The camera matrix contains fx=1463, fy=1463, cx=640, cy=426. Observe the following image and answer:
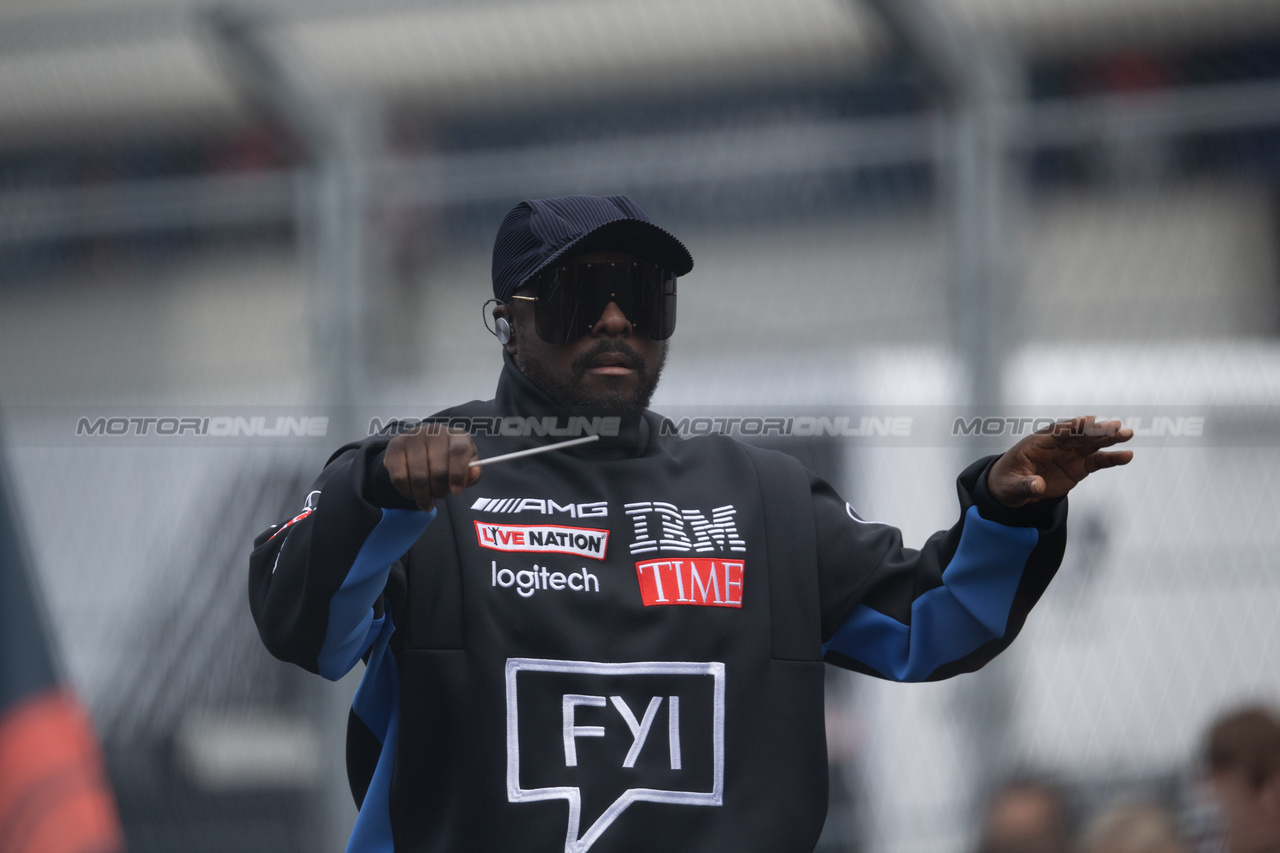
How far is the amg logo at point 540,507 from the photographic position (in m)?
1.99

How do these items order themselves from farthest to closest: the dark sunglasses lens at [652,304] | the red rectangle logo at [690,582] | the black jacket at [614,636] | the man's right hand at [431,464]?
1. the dark sunglasses lens at [652,304]
2. the red rectangle logo at [690,582]
3. the black jacket at [614,636]
4. the man's right hand at [431,464]

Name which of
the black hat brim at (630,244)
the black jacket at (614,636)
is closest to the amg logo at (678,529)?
the black jacket at (614,636)

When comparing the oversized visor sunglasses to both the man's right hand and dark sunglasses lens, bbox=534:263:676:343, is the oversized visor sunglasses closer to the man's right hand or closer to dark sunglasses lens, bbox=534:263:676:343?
dark sunglasses lens, bbox=534:263:676:343

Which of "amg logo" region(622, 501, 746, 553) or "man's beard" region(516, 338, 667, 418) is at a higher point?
"man's beard" region(516, 338, 667, 418)

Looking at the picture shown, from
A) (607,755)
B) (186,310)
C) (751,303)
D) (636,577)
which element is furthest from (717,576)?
(186,310)

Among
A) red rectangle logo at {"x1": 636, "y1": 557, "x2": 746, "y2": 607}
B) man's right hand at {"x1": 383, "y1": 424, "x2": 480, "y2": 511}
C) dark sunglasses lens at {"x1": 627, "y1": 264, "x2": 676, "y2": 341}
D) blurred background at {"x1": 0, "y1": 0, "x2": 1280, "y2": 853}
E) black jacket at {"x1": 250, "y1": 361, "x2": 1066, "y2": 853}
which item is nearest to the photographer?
man's right hand at {"x1": 383, "y1": 424, "x2": 480, "y2": 511}

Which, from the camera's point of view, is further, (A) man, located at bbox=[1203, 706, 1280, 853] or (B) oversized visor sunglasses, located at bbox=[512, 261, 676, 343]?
(A) man, located at bbox=[1203, 706, 1280, 853]

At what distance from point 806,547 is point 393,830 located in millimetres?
675

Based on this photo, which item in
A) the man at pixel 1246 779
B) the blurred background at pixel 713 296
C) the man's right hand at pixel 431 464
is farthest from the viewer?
the blurred background at pixel 713 296

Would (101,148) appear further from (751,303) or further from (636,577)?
(636,577)

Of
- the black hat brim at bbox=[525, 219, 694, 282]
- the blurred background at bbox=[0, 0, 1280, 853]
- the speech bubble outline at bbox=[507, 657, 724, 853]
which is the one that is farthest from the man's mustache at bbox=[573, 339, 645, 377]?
the blurred background at bbox=[0, 0, 1280, 853]

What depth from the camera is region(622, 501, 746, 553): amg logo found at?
6.53 feet

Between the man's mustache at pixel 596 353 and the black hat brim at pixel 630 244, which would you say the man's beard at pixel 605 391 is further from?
the black hat brim at pixel 630 244

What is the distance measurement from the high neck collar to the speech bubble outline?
12.6 inches
